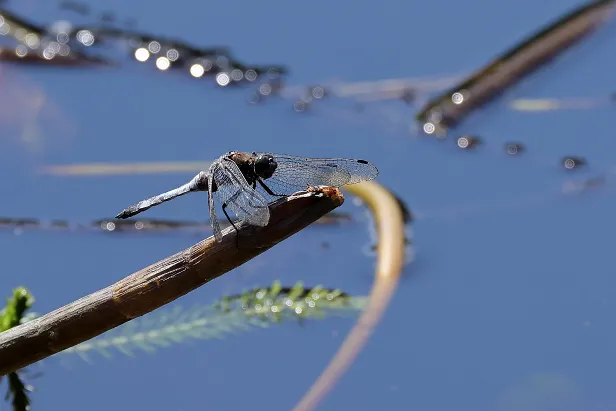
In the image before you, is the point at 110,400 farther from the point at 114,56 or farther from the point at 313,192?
the point at 114,56

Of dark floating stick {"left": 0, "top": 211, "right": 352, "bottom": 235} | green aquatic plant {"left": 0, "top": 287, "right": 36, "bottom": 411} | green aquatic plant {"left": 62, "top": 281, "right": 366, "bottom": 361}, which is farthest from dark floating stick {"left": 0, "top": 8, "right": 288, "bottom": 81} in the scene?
green aquatic plant {"left": 0, "top": 287, "right": 36, "bottom": 411}

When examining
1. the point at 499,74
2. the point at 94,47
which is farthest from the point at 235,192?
the point at 94,47

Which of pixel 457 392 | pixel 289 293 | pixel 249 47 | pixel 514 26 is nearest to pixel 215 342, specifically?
pixel 289 293

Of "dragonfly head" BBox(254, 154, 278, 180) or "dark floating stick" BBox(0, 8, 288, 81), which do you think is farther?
"dark floating stick" BBox(0, 8, 288, 81)

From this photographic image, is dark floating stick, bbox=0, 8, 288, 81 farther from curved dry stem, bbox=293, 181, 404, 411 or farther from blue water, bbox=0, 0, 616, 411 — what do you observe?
curved dry stem, bbox=293, 181, 404, 411

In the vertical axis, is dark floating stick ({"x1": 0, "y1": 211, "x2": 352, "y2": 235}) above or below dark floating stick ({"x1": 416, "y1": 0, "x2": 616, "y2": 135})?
below

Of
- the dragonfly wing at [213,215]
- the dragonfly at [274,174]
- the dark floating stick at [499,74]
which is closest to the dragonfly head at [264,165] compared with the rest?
the dragonfly at [274,174]

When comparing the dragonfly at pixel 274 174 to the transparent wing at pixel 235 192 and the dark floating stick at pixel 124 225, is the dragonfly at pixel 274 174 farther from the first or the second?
the dark floating stick at pixel 124 225
